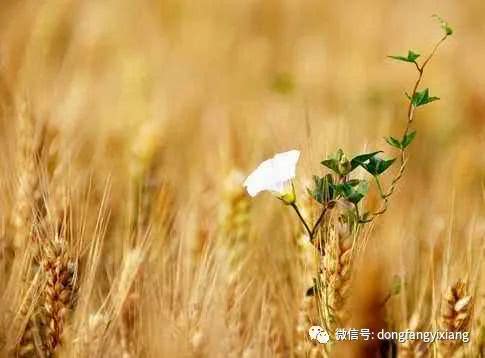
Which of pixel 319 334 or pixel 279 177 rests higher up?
pixel 279 177

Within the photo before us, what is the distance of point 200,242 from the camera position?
152cm

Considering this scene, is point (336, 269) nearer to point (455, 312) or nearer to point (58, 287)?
point (455, 312)

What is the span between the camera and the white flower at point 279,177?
1.25 m

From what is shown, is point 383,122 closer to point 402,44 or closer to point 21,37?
point 21,37

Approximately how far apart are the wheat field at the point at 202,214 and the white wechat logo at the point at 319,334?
0.04 feet

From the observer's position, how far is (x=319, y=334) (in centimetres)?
127

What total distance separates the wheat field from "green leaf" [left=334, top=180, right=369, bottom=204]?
3 cm

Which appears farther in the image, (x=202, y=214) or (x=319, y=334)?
(x=202, y=214)

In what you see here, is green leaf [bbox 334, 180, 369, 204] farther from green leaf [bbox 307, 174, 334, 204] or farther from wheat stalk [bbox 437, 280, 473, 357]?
wheat stalk [bbox 437, 280, 473, 357]

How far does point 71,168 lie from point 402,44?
1.48 m

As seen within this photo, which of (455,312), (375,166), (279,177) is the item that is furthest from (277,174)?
(455,312)

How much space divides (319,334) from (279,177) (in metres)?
0.20

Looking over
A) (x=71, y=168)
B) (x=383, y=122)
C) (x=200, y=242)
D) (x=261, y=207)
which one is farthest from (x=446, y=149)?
(x=71, y=168)

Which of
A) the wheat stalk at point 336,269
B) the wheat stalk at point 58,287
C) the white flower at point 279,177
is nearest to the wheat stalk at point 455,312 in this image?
the wheat stalk at point 336,269
